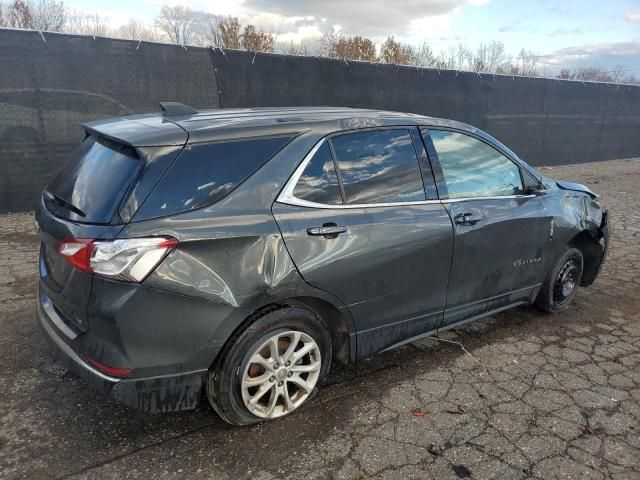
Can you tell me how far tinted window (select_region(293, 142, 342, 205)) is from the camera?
8.82 feet

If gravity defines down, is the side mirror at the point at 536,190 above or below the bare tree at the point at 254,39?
below

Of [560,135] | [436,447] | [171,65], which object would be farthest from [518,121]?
[436,447]

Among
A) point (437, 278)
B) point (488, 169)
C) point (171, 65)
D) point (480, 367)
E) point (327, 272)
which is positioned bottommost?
point (480, 367)

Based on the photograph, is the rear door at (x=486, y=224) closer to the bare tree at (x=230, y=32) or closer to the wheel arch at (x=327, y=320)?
the wheel arch at (x=327, y=320)

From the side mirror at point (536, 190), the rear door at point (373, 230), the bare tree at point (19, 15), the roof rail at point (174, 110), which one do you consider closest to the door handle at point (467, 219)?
the rear door at point (373, 230)

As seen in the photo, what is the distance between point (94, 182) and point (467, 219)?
229 cm

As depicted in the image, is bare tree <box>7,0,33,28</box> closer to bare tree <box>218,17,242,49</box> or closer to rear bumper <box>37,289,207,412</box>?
bare tree <box>218,17,242,49</box>

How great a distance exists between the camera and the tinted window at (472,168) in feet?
11.0

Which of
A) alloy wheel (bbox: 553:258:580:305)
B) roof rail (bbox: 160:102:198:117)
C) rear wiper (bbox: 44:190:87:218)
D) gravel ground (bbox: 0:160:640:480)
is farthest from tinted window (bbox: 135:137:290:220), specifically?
alloy wheel (bbox: 553:258:580:305)

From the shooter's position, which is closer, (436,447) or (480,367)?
(436,447)

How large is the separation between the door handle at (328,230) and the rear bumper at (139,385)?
90 centimetres

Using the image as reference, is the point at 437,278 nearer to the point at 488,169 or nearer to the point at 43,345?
the point at 488,169

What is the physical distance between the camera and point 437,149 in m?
3.32

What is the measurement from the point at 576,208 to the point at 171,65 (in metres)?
6.02
